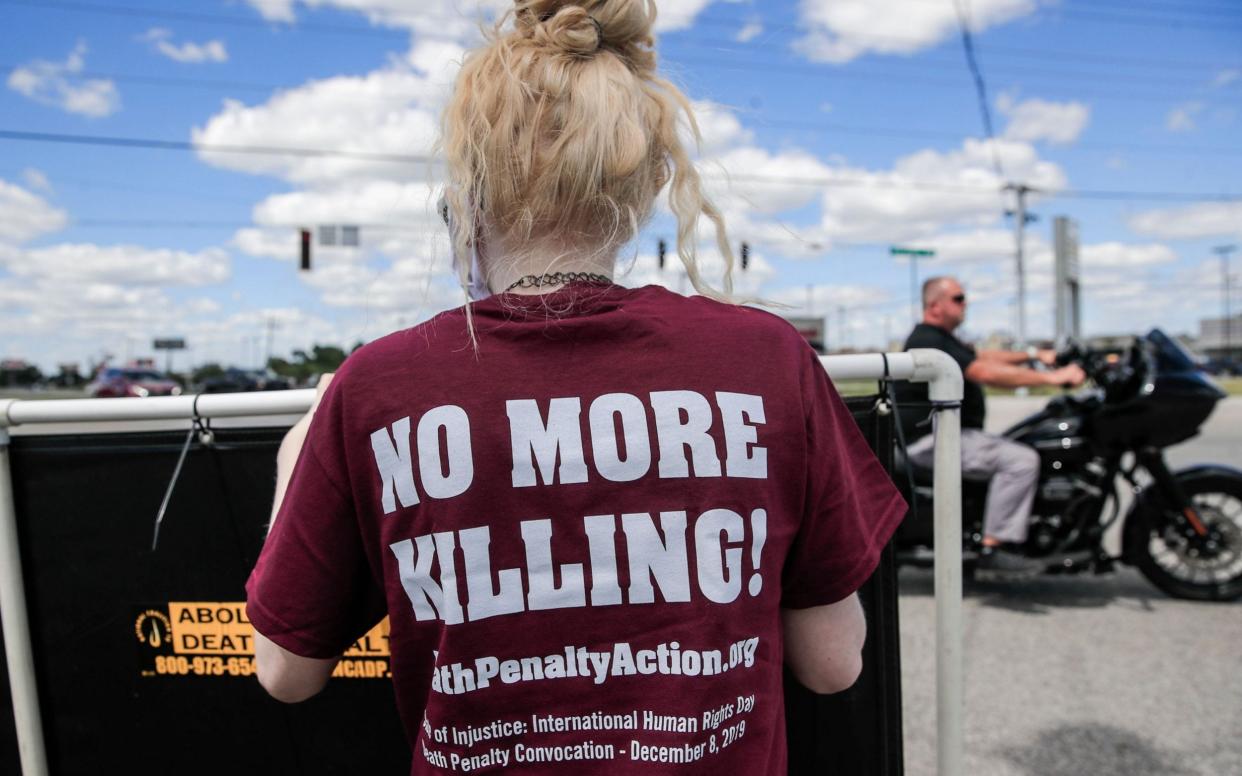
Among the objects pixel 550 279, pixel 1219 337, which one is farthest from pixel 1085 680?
pixel 1219 337

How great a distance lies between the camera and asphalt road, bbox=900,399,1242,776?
10.8ft

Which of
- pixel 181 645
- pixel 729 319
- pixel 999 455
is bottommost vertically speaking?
pixel 999 455

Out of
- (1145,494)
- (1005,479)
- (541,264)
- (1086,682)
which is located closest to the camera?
(541,264)

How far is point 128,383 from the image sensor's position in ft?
123

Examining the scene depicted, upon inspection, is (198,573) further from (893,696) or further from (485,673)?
(893,696)

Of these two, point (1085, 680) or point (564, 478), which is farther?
point (1085, 680)

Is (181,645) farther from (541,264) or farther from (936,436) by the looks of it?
(936,436)

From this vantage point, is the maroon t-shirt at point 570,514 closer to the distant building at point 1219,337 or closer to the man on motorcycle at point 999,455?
the man on motorcycle at point 999,455

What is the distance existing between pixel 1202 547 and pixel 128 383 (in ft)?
133

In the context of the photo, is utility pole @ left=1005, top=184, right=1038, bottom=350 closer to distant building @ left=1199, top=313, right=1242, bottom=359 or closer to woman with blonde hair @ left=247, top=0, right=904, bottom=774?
woman with blonde hair @ left=247, top=0, right=904, bottom=774

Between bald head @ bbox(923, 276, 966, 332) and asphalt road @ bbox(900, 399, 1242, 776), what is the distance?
165 centimetres

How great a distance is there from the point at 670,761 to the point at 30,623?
1.48 metres

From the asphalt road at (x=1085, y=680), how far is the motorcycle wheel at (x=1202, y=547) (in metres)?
0.11

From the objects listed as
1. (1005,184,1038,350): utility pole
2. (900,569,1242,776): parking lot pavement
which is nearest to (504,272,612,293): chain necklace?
(900,569,1242,776): parking lot pavement
